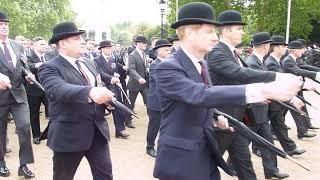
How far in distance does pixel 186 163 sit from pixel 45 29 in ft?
180

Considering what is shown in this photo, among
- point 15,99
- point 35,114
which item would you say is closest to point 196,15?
point 15,99

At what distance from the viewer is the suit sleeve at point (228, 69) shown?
4852 mm

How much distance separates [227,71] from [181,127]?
187 centimetres

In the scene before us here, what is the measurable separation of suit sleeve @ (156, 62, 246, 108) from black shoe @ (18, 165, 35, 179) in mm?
3996

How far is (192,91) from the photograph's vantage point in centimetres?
305

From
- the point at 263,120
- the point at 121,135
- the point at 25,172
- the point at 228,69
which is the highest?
the point at 228,69

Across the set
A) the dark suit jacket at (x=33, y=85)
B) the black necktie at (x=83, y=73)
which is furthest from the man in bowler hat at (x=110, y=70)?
the black necktie at (x=83, y=73)

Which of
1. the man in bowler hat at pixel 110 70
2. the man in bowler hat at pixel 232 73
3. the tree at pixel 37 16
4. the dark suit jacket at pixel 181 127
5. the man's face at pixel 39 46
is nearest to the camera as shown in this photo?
the dark suit jacket at pixel 181 127

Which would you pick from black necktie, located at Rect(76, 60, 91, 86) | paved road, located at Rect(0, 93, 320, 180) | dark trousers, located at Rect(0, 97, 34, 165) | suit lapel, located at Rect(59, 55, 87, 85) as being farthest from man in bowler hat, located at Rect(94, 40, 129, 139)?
suit lapel, located at Rect(59, 55, 87, 85)

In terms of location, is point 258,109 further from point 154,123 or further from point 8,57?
point 8,57

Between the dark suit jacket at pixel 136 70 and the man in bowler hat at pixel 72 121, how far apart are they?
18.4 feet

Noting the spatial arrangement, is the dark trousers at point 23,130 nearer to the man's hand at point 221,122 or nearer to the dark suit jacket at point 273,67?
the man's hand at point 221,122

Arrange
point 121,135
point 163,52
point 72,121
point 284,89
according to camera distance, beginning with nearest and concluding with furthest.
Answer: point 284,89 < point 72,121 < point 163,52 < point 121,135

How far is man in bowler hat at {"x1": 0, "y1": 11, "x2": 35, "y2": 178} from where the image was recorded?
21.9 ft
